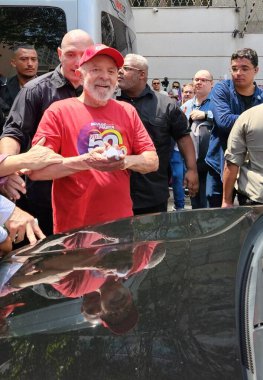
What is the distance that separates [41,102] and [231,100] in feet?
5.50

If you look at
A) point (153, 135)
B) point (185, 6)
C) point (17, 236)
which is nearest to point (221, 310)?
point (17, 236)

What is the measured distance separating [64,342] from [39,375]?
0.38 feet

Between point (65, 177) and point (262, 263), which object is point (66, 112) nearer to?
point (65, 177)

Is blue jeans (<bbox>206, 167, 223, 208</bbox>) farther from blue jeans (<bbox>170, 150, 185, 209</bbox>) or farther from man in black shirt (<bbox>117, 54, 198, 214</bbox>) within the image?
blue jeans (<bbox>170, 150, 185, 209</bbox>)

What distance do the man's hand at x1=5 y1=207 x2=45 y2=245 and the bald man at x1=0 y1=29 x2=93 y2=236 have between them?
796mm

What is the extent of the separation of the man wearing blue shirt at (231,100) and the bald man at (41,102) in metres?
1.34

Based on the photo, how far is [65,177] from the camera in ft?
9.07

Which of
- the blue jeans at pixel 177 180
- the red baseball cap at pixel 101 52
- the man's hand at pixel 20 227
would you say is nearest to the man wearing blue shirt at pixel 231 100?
the red baseball cap at pixel 101 52

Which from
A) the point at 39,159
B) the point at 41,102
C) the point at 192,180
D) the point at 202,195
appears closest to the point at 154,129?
the point at 192,180

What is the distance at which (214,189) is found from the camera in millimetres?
4453

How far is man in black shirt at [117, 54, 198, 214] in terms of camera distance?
146 inches

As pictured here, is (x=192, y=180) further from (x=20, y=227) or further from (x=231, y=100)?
(x=20, y=227)

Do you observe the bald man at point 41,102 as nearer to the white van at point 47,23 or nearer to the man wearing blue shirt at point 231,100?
the white van at point 47,23

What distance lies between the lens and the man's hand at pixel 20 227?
2.29m
